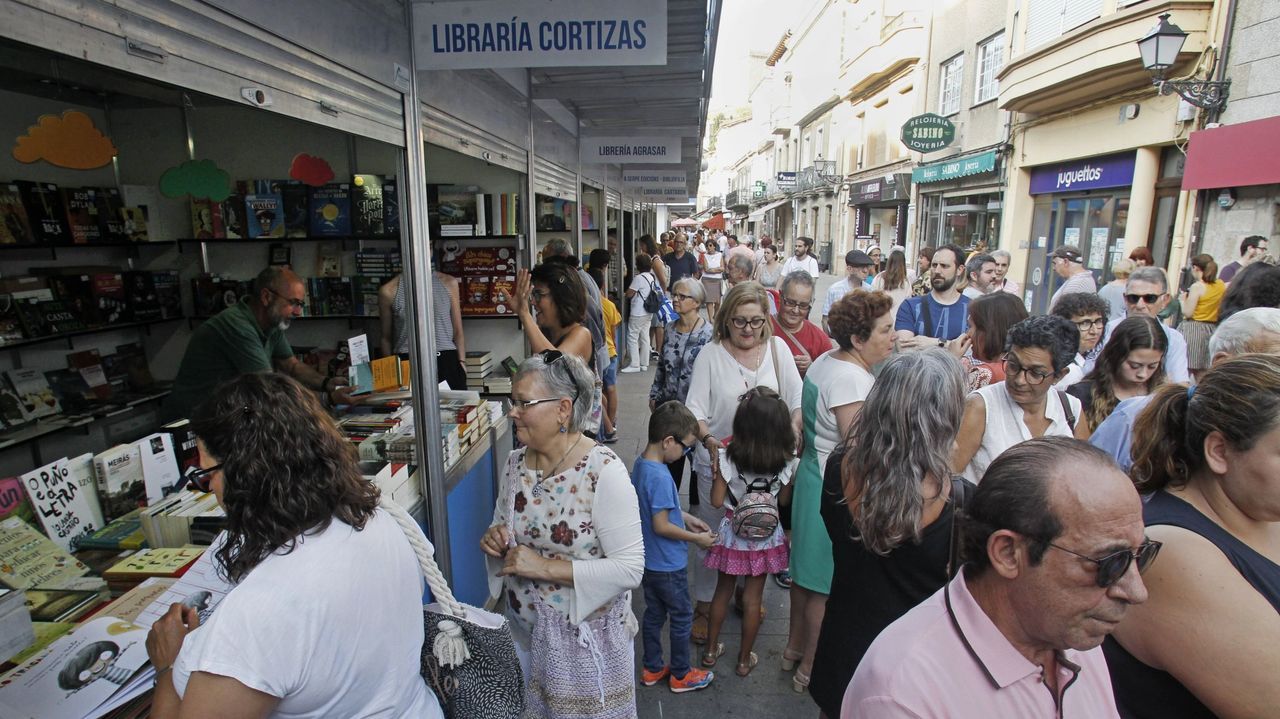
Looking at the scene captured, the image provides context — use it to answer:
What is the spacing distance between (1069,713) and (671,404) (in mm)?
1982

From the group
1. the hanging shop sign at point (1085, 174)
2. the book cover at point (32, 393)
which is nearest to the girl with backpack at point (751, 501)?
the book cover at point (32, 393)

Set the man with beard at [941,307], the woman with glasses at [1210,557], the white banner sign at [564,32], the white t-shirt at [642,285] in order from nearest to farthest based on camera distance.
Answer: the woman with glasses at [1210,557]
the white banner sign at [564,32]
the man with beard at [941,307]
the white t-shirt at [642,285]

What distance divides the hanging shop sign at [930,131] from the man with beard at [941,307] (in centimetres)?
1307

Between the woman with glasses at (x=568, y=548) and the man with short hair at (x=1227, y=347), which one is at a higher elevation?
the man with short hair at (x=1227, y=347)

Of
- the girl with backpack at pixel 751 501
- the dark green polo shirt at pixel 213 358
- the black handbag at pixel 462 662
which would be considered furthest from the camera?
the dark green polo shirt at pixel 213 358

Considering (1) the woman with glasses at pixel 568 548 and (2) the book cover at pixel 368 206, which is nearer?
(1) the woman with glasses at pixel 568 548

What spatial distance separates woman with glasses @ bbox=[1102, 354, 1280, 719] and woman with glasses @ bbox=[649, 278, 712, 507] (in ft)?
9.59

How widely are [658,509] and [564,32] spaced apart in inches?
81.9

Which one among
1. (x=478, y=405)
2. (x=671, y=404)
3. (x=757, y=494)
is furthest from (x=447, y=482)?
(x=757, y=494)

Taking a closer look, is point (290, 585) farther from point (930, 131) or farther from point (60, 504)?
point (930, 131)

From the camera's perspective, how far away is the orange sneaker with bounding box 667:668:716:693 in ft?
10.2

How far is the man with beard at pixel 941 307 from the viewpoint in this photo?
4926mm

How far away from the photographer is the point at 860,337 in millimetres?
2920

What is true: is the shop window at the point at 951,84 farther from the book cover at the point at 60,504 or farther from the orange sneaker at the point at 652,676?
the book cover at the point at 60,504
